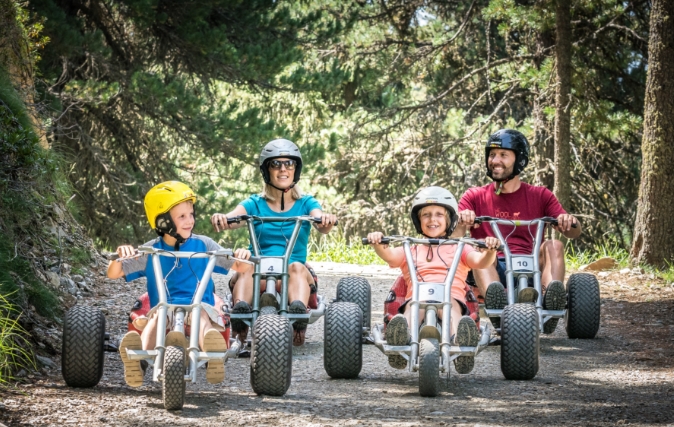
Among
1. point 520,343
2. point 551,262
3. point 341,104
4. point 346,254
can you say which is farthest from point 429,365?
point 341,104

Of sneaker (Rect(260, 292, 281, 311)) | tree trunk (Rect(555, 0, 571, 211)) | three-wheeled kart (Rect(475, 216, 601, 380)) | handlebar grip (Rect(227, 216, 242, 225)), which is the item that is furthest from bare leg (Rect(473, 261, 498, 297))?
tree trunk (Rect(555, 0, 571, 211))

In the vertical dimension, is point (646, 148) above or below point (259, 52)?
below

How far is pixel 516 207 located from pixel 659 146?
15.0ft

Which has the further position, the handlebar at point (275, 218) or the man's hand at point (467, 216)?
the man's hand at point (467, 216)

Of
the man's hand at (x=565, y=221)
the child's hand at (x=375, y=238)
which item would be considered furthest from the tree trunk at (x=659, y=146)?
the child's hand at (x=375, y=238)

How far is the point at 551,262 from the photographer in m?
7.84

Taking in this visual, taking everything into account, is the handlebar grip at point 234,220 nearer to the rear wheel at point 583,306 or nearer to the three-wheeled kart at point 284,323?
the three-wheeled kart at point 284,323

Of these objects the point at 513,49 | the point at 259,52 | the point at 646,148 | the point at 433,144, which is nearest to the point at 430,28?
the point at 513,49

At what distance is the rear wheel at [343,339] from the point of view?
6.07 meters

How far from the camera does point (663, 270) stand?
11.9 metres

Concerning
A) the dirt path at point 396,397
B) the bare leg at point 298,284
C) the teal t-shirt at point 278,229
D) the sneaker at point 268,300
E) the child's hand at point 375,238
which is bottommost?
the dirt path at point 396,397

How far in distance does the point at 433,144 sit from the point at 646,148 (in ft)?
20.5

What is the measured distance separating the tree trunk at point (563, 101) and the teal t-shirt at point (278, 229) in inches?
270

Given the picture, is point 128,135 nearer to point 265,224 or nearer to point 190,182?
point 190,182
